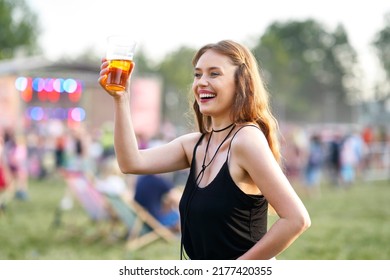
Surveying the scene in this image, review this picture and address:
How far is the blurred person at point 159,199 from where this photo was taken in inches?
331

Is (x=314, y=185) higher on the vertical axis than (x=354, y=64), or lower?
lower

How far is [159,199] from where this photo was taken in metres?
8.45

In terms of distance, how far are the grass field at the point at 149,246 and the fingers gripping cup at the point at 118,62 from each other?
5112mm

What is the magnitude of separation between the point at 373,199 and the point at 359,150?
18.7 feet

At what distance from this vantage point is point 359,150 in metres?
20.5

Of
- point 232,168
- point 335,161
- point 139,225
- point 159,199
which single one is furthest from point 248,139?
point 335,161

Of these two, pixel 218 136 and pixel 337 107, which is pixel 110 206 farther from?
pixel 337 107

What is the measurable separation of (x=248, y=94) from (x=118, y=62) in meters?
0.51

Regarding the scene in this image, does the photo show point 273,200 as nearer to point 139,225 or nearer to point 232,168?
point 232,168

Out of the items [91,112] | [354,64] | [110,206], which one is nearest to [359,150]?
[110,206]

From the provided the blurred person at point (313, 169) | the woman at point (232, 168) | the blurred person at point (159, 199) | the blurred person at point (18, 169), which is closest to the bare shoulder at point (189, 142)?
the woman at point (232, 168)

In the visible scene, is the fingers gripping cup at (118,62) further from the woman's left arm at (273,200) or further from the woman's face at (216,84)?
the woman's left arm at (273,200)

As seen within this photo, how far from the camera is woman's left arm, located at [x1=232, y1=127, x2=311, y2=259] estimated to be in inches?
86.0

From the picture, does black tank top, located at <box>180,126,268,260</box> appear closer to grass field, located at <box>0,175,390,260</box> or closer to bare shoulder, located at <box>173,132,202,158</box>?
bare shoulder, located at <box>173,132,202,158</box>
